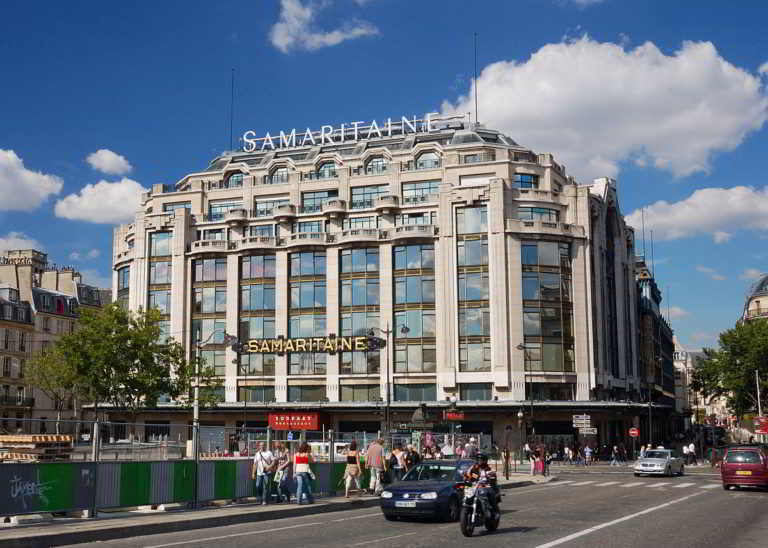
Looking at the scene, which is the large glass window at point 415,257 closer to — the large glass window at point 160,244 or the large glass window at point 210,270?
the large glass window at point 210,270

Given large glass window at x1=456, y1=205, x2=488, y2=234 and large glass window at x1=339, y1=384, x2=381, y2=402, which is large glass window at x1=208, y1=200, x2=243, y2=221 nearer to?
large glass window at x1=339, y1=384, x2=381, y2=402

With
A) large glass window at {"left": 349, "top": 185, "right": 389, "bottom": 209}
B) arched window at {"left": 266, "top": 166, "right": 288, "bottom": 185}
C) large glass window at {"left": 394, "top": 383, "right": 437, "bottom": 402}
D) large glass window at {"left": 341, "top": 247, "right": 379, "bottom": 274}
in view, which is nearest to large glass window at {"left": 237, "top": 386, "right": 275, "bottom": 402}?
large glass window at {"left": 394, "top": 383, "right": 437, "bottom": 402}

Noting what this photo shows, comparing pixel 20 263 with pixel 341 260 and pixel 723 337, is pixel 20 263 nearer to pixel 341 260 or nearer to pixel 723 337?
pixel 341 260

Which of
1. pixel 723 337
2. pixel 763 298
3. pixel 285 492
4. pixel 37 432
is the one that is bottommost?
pixel 285 492

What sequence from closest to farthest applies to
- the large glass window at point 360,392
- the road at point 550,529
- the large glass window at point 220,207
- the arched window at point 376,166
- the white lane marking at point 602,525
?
1. the white lane marking at point 602,525
2. the road at point 550,529
3. the large glass window at point 360,392
4. the arched window at point 376,166
5. the large glass window at point 220,207

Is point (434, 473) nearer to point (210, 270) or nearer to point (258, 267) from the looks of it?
point (258, 267)

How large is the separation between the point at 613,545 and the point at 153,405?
4904 centimetres

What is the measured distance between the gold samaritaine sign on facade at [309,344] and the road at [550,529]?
46.9 meters

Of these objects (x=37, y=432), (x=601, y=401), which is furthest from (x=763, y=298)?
(x=37, y=432)

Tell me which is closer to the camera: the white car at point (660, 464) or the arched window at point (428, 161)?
the white car at point (660, 464)

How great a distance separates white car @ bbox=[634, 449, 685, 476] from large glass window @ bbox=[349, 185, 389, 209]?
39610mm

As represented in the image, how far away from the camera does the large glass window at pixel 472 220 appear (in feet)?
241

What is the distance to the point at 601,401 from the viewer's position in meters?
71.3

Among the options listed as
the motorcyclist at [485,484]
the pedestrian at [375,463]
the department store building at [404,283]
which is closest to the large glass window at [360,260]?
the department store building at [404,283]
